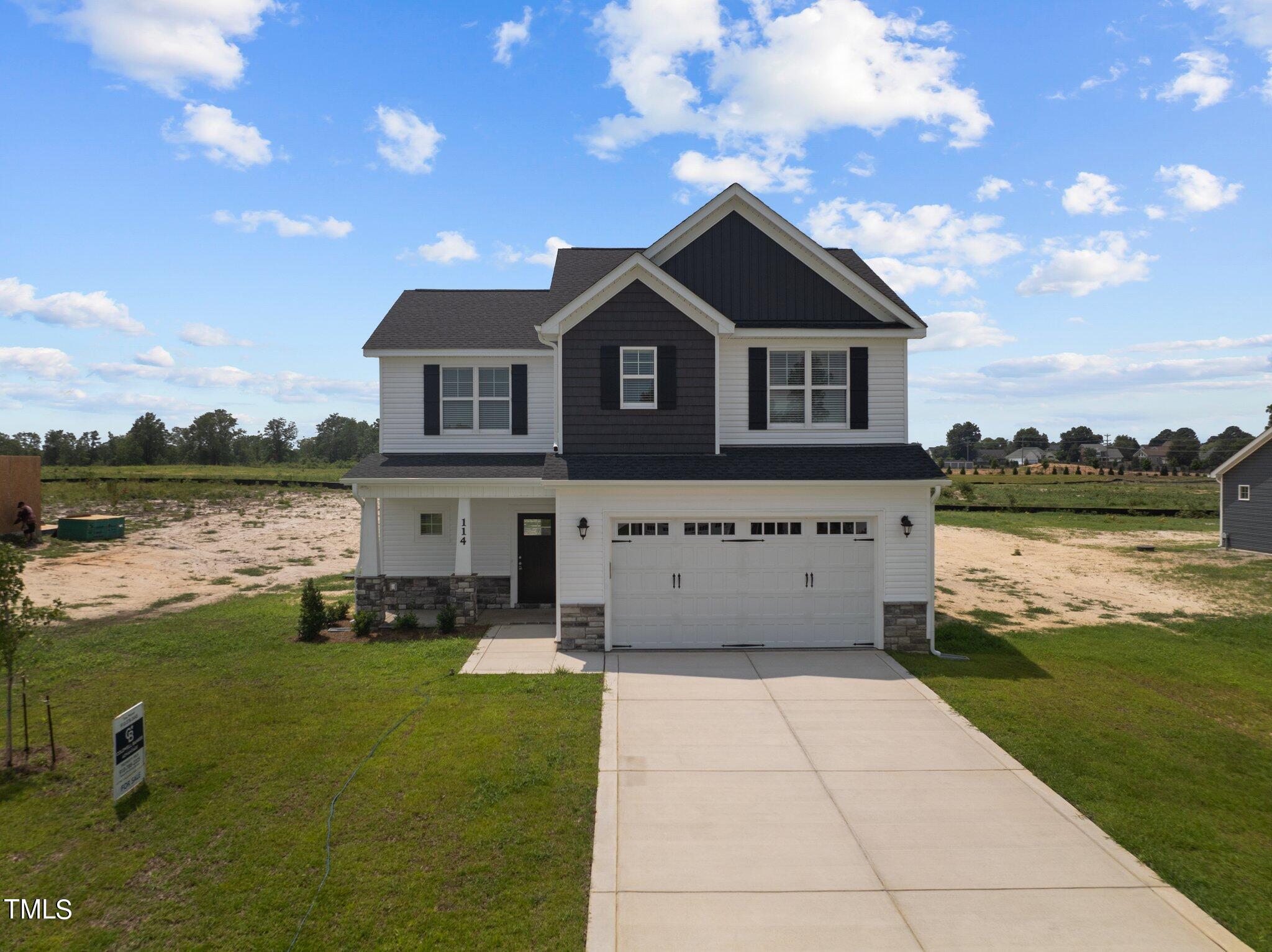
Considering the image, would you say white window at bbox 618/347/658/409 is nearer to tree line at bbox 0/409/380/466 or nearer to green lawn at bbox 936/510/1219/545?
green lawn at bbox 936/510/1219/545

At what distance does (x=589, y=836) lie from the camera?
6617mm

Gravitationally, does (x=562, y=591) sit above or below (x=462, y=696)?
above

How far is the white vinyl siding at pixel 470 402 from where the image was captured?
16203mm

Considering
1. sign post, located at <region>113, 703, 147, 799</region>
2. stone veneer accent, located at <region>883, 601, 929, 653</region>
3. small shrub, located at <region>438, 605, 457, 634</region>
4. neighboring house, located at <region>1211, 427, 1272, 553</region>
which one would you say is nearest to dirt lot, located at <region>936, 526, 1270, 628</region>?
neighboring house, located at <region>1211, 427, 1272, 553</region>

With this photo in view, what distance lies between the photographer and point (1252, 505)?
2681 cm

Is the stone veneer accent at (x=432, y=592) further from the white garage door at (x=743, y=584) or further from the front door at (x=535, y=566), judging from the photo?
the white garage door at (x=743, y=584)

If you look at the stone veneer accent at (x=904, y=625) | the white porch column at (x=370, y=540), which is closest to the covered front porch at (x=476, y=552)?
the white porch column at (x=370, y=540)

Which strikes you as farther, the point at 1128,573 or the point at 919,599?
the point at 1128,573

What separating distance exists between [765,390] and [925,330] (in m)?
3.57

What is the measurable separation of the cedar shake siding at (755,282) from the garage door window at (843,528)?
169 inches

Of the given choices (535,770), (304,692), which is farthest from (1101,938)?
(304,692)

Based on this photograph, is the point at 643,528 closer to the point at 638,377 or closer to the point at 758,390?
the point at 638,377

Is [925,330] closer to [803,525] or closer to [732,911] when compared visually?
[803,525]

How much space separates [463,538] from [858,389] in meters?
9.18
